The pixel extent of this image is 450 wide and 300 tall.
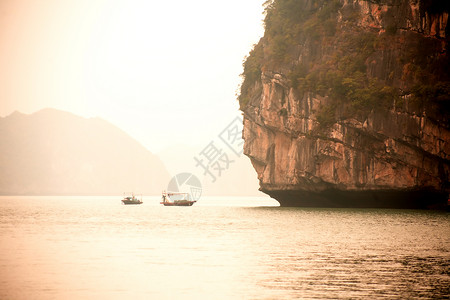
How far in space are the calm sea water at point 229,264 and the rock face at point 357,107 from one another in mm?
22035

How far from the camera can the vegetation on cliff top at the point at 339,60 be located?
62656 millimetres

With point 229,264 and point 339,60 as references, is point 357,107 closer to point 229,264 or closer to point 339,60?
point 339,60

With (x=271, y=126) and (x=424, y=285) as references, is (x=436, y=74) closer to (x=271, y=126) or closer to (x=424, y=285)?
(x=271, y=126)

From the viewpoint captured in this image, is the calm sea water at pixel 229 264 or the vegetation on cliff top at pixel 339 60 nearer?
the calm sea water at pixel 229 264

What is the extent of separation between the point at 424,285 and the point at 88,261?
14562mm

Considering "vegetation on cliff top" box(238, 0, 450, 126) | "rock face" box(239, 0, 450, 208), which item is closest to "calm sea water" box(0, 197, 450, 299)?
"rock face" box(239, 0, 450, 208)

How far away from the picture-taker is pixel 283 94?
2908 inches

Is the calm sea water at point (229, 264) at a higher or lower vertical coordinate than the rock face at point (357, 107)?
lower

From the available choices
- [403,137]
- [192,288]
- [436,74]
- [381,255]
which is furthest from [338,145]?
[192,288]

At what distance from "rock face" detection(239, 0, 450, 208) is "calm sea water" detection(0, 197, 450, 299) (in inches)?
868

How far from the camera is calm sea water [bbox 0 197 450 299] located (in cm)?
1958

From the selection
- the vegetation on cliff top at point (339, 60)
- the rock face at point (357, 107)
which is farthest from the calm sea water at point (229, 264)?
the vegetation on cliff top at point (339, 60)

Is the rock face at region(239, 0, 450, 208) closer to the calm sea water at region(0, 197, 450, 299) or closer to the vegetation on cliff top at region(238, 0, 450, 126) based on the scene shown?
the vegetation on cliff top at region(238, 0, 450, 126)

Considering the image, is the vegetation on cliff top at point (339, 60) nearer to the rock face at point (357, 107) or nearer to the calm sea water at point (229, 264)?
the rock face at point (357, 107)
